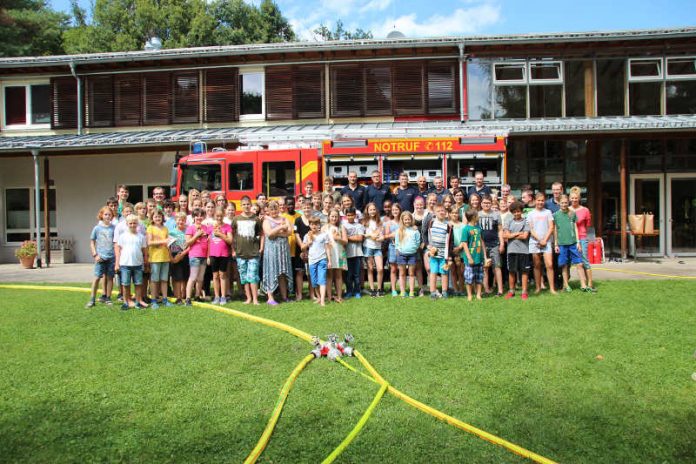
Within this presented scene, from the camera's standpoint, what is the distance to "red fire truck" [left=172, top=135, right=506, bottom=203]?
11.2 meters

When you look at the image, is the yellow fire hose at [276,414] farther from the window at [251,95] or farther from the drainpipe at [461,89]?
the window at [251,95]

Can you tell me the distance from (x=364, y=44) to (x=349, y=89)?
54.9 inches

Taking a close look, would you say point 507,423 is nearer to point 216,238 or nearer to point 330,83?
point 216,238

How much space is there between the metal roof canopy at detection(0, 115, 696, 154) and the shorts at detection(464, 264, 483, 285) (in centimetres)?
382

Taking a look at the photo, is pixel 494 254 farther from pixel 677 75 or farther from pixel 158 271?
pixel 677 75

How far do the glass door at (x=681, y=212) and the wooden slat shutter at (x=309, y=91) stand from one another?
1025 centimetres

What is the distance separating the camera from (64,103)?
1797 cm

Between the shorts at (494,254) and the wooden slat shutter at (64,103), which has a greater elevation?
the wooden slat shutter at (64,103)

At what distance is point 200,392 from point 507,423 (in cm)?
244

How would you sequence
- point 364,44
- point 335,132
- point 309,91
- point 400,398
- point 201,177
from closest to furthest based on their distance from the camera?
point 400,398, point 201,177, point 335,132, point 364,44, point 309,91

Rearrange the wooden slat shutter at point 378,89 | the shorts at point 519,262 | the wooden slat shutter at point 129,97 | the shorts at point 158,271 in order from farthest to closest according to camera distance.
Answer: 1. the wooden slat shutter at point 129,97
2. the wooden slat shutter at point 378,89
3. the shorts at point 519,262
4. the shorts at point 158,271

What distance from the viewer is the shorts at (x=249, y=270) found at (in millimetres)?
8336

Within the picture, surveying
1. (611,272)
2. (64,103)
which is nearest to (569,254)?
(611,272)

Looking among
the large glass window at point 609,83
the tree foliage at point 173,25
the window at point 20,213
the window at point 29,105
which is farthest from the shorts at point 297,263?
the tree foliage at point 173,25
